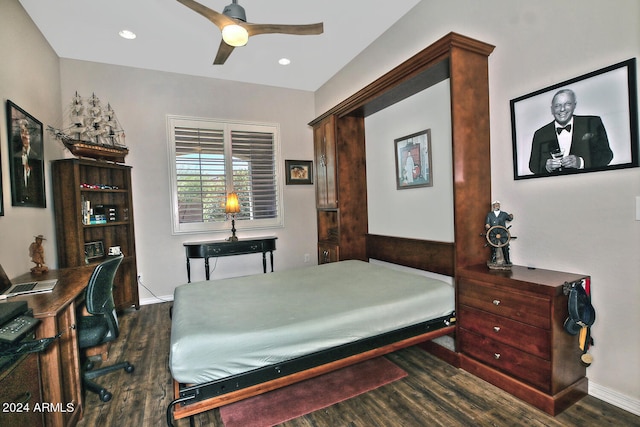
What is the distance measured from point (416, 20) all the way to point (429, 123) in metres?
1.04

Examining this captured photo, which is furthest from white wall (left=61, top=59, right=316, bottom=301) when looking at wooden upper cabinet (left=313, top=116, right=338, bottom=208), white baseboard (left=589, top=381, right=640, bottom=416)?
white baseboard (left=589, top=381, right=640, bottom=416)

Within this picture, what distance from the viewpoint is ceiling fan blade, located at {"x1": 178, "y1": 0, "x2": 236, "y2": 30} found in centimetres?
202

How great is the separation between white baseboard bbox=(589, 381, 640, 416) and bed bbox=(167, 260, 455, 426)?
89cm

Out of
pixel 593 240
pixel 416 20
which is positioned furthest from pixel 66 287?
pixel 416 20

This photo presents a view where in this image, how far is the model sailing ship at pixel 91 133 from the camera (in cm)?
317

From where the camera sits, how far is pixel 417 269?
3193 mm

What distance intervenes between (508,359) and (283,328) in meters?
1.51

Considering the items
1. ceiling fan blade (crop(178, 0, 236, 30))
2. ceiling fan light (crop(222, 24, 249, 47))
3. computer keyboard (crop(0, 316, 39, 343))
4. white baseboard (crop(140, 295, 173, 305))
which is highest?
ceiling fan blade (crop(178, 0, 236, 30))

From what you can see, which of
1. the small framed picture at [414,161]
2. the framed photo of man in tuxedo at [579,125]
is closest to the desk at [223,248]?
the small framed picture at [414,161]

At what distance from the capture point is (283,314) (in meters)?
1.91

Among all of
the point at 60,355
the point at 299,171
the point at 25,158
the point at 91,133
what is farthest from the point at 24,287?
the point at 299,171

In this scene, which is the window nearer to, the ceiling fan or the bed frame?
the ceiling fan

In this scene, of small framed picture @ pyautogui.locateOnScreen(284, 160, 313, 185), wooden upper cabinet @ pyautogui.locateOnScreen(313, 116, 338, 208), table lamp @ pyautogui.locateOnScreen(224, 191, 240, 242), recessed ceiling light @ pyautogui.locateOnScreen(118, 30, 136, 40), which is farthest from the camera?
small framed picture @ pyautogui.locateOnScreen(284, 160, 313, 185)

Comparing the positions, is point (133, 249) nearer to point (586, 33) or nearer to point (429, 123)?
point (429, 123)
